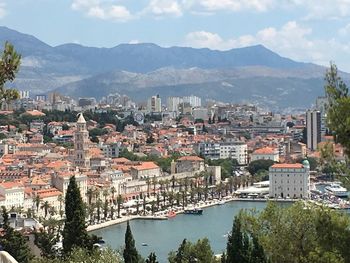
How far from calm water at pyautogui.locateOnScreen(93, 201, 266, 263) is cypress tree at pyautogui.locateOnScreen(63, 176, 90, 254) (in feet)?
19.4

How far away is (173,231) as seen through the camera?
1783cm

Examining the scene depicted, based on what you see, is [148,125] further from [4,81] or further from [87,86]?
[87,86]

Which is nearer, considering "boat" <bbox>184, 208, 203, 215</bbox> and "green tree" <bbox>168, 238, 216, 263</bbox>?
"green tree" <bbox>168, 238, 216, 263</bbox>

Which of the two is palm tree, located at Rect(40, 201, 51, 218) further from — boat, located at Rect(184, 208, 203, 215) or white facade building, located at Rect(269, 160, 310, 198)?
white facade building, located at Rect(269, 160, 310, 198)

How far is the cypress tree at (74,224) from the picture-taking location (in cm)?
728

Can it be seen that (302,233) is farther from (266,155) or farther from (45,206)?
(266,155)

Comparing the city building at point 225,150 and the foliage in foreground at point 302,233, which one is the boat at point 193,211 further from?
the foliage in foreground at point 302,233

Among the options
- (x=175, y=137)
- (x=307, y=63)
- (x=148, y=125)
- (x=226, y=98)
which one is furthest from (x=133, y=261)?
(x=307, y=63)

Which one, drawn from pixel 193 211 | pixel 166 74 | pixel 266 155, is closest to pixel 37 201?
pixel 193 211

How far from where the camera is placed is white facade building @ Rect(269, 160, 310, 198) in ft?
83.3

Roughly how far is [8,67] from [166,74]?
119 metres

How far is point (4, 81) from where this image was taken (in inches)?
134

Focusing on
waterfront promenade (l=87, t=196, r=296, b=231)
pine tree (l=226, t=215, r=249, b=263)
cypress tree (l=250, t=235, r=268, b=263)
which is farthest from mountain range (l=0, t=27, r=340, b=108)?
cypress tree (l=250, t=235, r=268, b=263)

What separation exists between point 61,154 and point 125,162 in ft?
7.02
